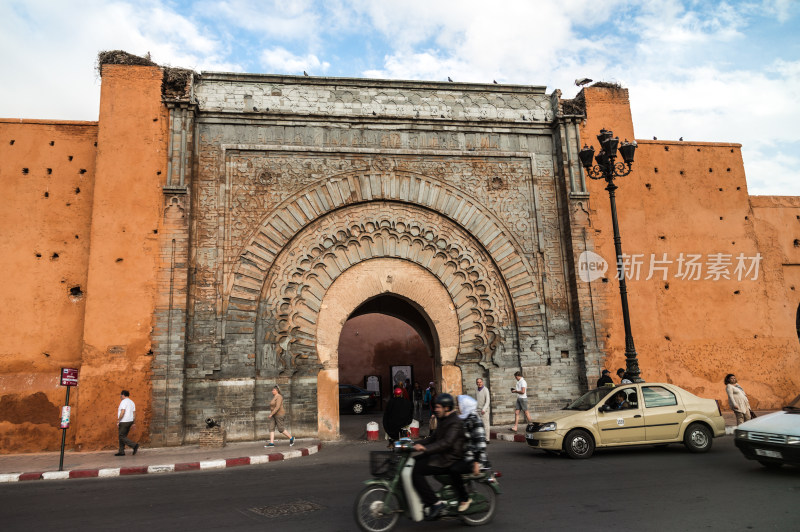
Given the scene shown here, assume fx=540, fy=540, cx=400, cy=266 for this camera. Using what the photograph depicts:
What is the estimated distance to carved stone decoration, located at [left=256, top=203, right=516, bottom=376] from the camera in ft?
34.9

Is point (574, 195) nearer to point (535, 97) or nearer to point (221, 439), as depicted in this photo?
point (535, 97)

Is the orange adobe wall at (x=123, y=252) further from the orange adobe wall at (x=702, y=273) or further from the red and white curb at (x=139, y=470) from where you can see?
the orange adobe wall at (x=702, y=273)

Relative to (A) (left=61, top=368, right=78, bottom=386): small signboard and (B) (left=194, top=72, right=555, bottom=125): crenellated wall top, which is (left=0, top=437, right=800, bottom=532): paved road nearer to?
(A) (left=61, top=368, right=78, bottom=386): small signboard

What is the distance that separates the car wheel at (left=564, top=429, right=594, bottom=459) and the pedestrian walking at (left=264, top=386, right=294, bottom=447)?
4651 mm

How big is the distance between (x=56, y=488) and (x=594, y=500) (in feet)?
20.0

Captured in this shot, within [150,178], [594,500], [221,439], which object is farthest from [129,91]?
[594,500]

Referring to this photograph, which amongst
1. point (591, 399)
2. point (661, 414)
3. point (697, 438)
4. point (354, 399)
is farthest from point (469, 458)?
point (354, 399)

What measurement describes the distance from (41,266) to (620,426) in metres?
10.6

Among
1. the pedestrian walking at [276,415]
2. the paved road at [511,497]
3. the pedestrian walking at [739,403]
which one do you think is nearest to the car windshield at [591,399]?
the paved road at [511,497]

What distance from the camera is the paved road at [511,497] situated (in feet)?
14.4

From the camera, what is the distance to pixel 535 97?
12469mm

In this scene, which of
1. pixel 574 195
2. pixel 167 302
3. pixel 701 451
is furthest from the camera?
pixel 574 195

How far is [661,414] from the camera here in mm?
7699

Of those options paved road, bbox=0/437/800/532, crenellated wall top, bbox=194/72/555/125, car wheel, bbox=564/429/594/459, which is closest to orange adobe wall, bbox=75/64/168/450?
crenellated wall top, bbox=194/72/555/125
